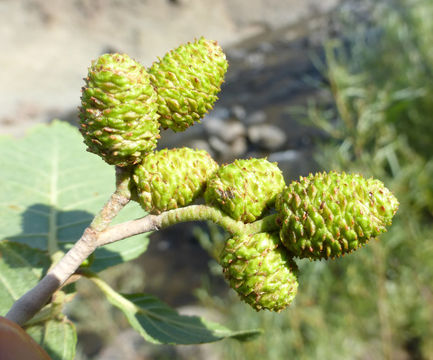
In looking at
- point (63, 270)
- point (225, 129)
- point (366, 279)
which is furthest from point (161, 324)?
point (225, 129)

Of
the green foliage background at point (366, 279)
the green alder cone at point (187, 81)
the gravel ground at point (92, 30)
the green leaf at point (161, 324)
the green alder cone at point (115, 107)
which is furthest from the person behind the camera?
the gravel ground at point (92, 30)

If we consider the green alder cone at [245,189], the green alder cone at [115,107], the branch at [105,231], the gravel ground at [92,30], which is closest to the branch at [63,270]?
the branch at [105,231]

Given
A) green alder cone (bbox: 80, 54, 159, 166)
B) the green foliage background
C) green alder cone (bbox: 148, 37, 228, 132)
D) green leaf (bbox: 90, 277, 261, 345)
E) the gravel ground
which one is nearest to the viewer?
green alder cone (bbox: 80, 54, 159, 166)

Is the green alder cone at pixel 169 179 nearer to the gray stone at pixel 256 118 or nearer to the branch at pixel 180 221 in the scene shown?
the branch at pixel 180 221

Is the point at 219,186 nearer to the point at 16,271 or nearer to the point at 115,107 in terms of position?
the point at 115,107

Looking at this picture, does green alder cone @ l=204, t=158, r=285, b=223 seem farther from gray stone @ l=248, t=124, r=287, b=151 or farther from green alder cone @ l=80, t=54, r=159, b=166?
gray stone @ l=248, t=124, r=287, b=151

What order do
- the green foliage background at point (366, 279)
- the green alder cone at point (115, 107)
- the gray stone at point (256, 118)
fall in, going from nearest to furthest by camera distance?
the green alder cone at point (115, 107), the green foliage background at point (366, 279), the gray stone at point (256, 118)

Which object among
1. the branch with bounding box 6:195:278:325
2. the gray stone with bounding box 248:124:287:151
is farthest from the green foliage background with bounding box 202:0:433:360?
the gray stone with bounding box 248:124:287:151
